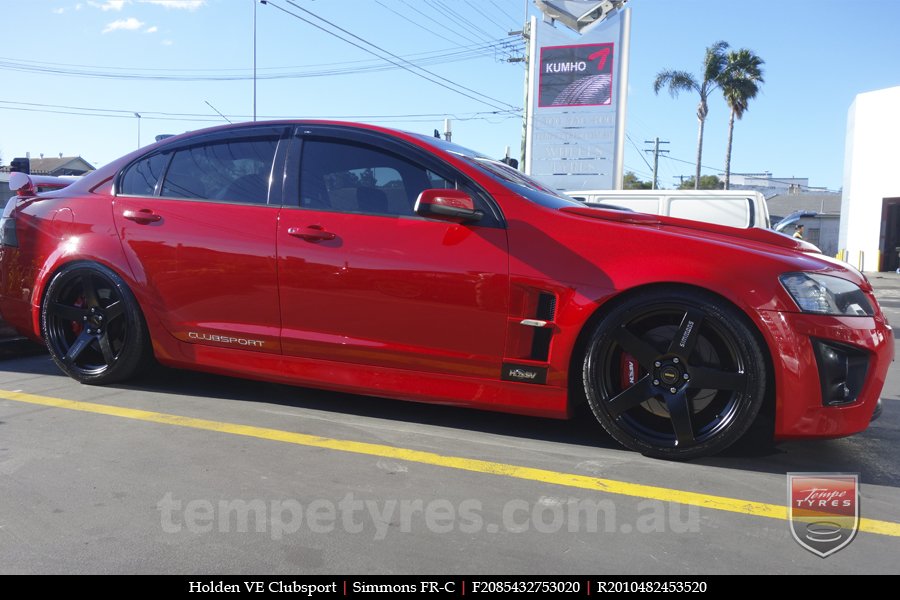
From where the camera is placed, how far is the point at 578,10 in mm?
27250

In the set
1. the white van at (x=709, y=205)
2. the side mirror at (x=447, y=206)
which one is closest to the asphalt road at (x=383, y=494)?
A: the side mirror at (x=447, y=206)

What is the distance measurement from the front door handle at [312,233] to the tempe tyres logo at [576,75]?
2524cm

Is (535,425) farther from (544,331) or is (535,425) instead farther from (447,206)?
(447,206)

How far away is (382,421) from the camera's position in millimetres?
3775

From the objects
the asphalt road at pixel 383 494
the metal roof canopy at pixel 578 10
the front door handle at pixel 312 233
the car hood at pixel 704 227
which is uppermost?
the metal roof canopy at pixel 578 10

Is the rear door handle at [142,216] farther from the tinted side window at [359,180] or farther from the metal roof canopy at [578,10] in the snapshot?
the metal roof canopy at [578,10]

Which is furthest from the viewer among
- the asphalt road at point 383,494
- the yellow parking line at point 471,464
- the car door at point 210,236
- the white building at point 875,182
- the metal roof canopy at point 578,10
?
the white building at point 875,182

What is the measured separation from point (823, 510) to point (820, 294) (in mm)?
859

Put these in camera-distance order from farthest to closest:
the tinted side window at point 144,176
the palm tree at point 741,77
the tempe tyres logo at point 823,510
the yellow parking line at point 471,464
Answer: the palm tree at point 741,77 → the tinted side window at point 144,176 → the yellow parking line at point 471,464 → the tempe tyres logo at point 823,510

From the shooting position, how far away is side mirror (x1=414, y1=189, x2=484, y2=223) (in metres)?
3.35

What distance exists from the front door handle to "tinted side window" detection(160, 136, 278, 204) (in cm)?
33

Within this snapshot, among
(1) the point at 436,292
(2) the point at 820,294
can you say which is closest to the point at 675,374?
(2) the point at 820,294

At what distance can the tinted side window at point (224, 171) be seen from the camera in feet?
13.0
